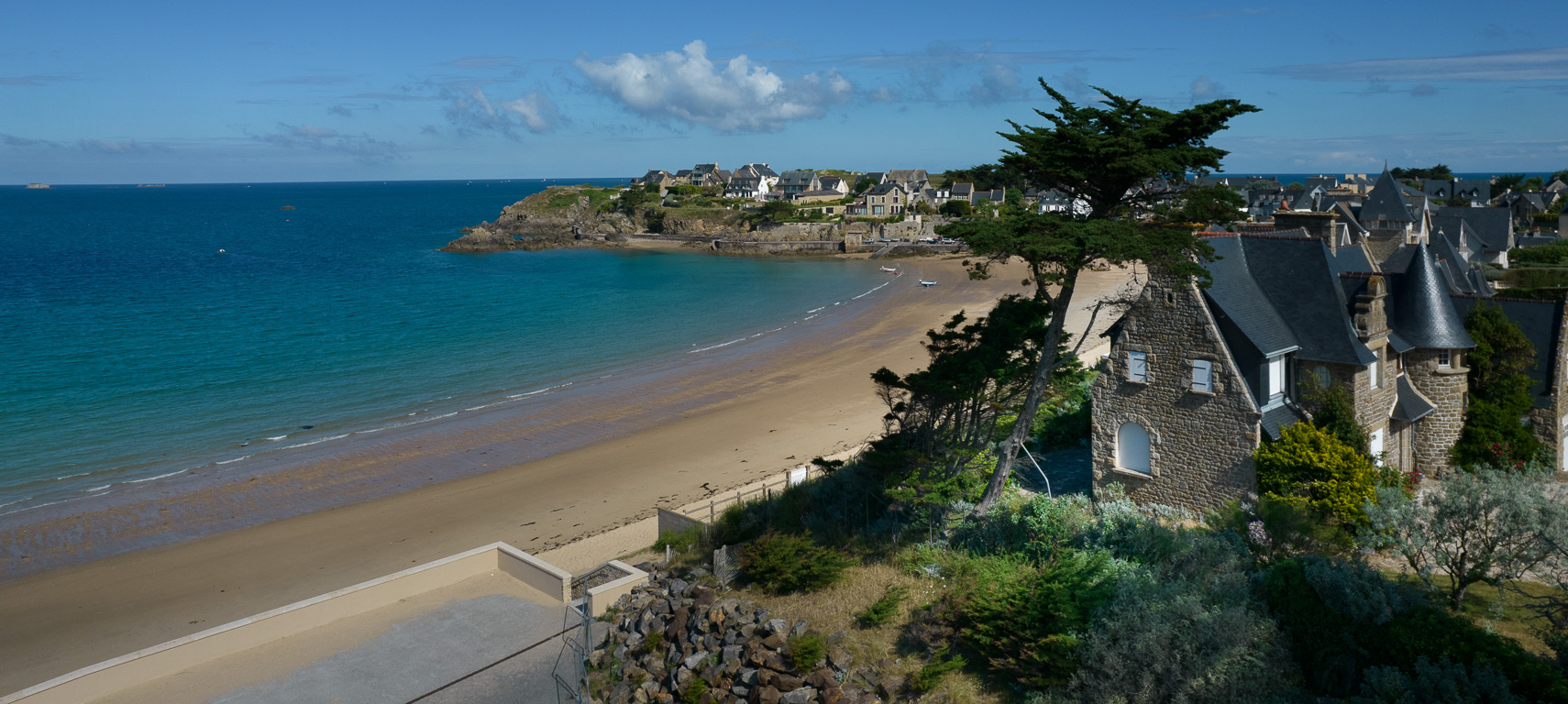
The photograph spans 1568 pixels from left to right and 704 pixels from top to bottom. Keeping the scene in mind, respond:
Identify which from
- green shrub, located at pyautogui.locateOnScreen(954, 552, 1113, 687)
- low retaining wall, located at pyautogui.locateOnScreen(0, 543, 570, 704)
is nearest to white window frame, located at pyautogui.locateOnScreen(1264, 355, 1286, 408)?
green shrub, located at pyautogui.locateOnScreen(954, 552, 1113, 687)

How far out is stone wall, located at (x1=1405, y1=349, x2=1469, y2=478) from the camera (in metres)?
14.9

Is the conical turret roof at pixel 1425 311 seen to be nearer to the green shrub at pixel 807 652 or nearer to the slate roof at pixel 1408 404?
the slate roof at pixel 1408 404

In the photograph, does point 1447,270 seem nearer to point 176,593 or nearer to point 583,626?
point 583,626

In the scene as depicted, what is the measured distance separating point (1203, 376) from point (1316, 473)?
1962 millimetres

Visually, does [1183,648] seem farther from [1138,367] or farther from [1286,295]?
[1286,295]

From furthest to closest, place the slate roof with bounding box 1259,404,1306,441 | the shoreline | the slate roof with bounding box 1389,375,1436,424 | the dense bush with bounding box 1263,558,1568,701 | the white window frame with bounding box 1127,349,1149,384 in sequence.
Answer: the shoreline → the slate roof with bounding box 1389,375,1436,424 → the white window frame with bounding box 1127,349,1149,384 → the slate roof with bounding box 1259,404,1306,441 → the dense bush with bounding box 1263,558,1568,701

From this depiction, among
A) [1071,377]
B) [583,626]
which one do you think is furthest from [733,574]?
[1071,377]

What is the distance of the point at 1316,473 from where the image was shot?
12.4m

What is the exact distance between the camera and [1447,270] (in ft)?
60.5

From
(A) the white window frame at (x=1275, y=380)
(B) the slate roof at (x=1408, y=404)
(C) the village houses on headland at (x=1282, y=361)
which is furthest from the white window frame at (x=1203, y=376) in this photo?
(B) the slate roof at (x=1408, y=404)

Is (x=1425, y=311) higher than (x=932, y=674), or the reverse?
(x=1425, y=311)

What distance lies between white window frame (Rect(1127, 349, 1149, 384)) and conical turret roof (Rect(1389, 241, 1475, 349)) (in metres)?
4.77

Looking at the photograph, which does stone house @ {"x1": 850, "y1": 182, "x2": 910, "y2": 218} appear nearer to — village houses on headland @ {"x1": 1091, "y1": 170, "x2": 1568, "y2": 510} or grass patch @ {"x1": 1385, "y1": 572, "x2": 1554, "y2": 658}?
village houses on headland @ {"x1": 1091, "y1": 170, "x2": 1568, "y2": 510}

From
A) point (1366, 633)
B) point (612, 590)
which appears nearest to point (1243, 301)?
point (1366, 633)
